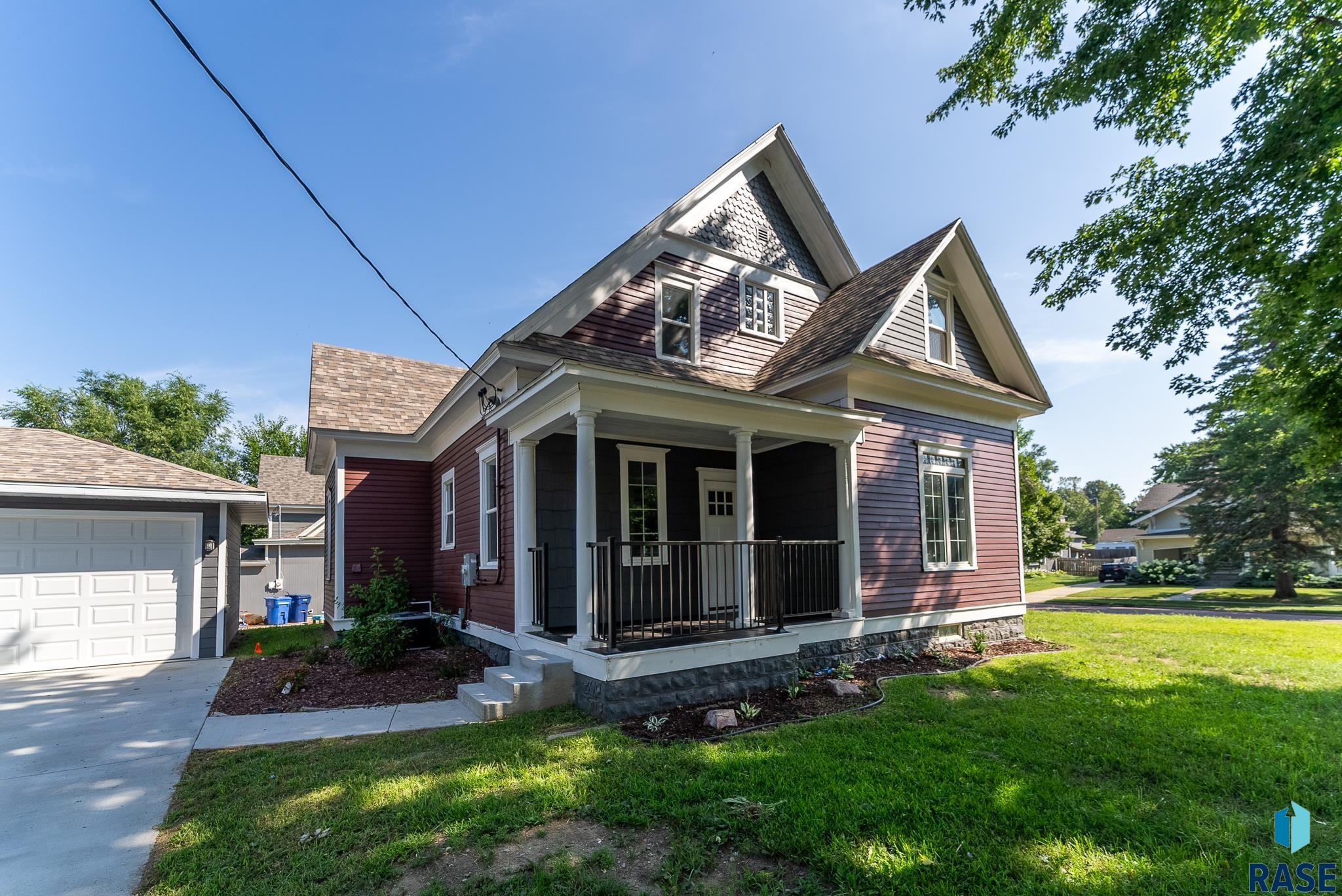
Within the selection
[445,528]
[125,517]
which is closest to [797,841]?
[445,528]

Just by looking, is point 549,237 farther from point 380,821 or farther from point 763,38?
point 380,821

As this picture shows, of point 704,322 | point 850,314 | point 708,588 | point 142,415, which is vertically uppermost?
point 142,415

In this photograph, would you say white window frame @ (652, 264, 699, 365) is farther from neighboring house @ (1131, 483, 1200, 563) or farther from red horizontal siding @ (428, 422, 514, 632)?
neighboring house @ (1131, 483, 1200, 563)

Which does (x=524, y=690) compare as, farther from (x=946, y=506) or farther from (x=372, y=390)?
(x=372, y=390)

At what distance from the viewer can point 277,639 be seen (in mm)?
13336

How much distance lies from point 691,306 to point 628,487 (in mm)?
2856

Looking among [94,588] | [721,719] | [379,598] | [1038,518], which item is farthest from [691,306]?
[1038,518]

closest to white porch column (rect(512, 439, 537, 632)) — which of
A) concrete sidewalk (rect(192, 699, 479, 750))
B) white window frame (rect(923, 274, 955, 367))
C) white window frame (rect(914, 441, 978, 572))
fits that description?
concrete sidewalk (rect(192, 699, 479, 750))

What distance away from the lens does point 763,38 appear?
28.0ft

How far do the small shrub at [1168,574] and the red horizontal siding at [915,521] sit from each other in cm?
2156

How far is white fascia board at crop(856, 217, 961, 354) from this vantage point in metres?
8.65

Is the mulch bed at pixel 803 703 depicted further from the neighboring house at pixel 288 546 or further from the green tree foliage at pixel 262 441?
the green tree foliage at pixel 262 441

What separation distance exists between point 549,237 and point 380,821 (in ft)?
28.6

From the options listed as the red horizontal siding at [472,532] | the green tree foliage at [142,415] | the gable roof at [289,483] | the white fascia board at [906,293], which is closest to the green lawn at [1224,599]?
the white fascia board at [906,293]
